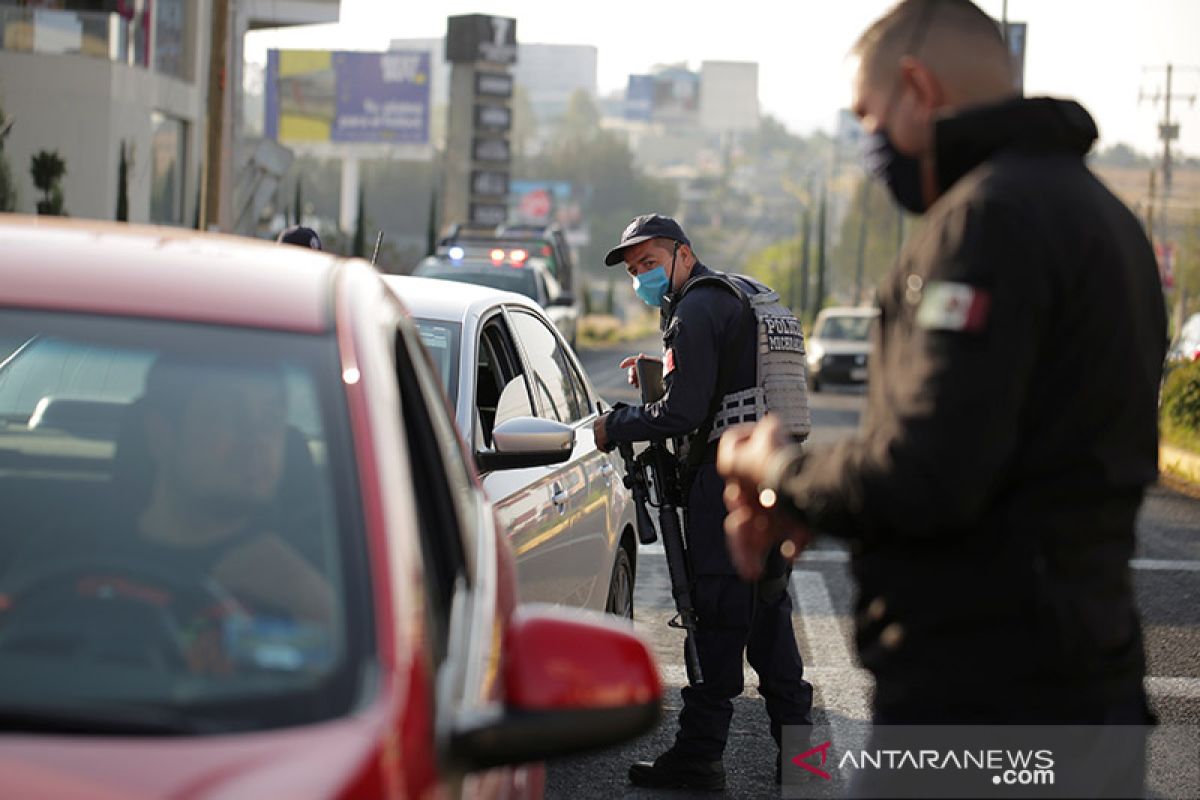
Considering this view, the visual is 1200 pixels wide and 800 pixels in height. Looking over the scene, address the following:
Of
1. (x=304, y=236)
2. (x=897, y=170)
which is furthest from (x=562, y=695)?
(x=304, y=236)

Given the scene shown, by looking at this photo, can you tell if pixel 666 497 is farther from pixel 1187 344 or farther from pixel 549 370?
pixel 1187 344

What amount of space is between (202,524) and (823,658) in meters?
5.78

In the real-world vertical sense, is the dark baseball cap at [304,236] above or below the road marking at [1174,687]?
above

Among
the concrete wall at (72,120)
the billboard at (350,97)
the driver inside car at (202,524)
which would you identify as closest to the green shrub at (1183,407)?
the driver inside car at (202,524)

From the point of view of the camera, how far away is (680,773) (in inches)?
243

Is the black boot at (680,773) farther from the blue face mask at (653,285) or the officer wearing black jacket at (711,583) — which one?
the blue face mask at (653,285)

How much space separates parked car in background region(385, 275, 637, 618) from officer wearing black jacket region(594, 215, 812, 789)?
37 cm

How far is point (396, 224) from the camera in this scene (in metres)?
200

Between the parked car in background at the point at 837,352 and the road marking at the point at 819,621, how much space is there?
24.3 meters

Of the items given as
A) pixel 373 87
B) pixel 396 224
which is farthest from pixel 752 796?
pixel 396 224

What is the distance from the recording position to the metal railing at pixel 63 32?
1421 inches

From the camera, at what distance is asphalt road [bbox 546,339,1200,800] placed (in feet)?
20.9

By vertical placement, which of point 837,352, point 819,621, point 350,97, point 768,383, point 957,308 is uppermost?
point 350,97

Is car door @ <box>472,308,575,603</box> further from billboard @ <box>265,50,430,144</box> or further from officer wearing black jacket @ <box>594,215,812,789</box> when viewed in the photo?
billboard @ <box>265,50,430,144</box>
